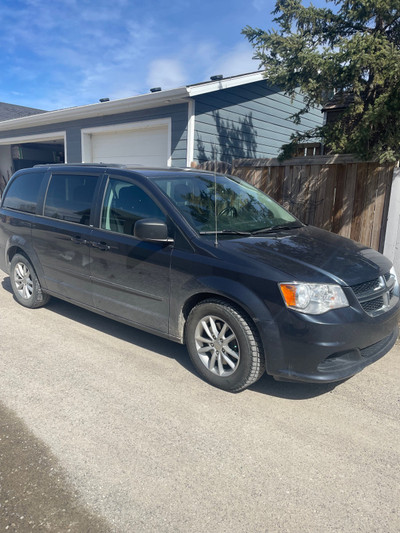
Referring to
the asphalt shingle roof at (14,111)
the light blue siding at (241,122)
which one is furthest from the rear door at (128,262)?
the asphalt shingle roof at (14,111)

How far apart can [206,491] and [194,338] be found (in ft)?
4.46

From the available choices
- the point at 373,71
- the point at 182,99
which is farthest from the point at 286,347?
the point at 182,99

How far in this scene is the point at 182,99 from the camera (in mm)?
8273

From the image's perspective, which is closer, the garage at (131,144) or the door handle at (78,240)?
the door handle at (78,240)

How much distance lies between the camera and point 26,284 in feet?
17.0

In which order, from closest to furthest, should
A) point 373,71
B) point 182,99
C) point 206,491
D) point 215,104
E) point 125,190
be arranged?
point 206,491
point 125,190
point 373,71
point 182,99
point 215,104

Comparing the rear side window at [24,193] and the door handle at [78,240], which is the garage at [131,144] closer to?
the rear side window at [24,193]

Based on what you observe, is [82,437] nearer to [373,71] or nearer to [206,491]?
[206,491]

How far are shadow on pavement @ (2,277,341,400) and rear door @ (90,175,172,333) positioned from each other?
1.31 ft

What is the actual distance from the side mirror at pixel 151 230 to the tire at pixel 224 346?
0.68 metres

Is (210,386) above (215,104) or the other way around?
the other way around

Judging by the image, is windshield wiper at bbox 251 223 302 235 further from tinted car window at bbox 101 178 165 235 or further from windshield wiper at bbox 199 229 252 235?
tinted car window at bbox 101 178 165 235

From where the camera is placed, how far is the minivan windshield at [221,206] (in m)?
3.62

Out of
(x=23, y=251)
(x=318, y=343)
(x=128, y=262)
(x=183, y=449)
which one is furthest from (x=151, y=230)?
(x=23, y=251)
